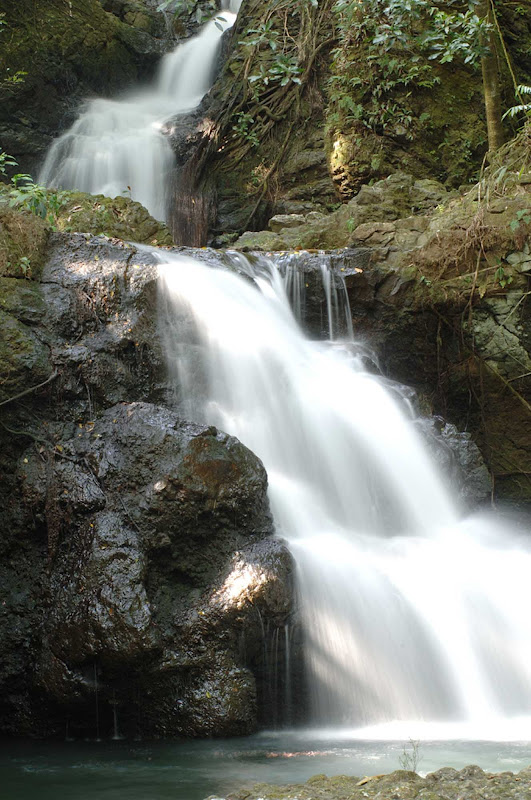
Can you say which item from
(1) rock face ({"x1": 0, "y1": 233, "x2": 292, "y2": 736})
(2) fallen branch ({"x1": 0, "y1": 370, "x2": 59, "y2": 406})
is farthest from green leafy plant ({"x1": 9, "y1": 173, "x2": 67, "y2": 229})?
(2) fallen branch ({"x1": 0, "y1": 370, "x2": 59, "y2": 406})

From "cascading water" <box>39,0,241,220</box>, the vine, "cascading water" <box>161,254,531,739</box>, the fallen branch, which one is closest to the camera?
"cascading water" <box>161,254,531,739</box>

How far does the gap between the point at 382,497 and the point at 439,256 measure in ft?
9.72

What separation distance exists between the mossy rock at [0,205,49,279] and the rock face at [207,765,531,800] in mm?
4294

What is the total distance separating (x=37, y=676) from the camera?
4.38 m

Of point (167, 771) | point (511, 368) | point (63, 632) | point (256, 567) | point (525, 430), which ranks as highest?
point (511, 368)

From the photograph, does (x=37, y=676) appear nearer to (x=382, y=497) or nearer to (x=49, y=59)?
(x=382, y=497)

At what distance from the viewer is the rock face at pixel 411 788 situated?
229 cm

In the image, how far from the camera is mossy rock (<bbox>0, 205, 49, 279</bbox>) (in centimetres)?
553

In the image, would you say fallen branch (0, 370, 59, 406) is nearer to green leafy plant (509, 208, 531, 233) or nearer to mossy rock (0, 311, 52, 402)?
mossy rock (0, 311, 52, 402)

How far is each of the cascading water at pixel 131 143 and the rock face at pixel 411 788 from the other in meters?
10.4

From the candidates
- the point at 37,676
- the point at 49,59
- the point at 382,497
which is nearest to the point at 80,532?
the point at 37,676

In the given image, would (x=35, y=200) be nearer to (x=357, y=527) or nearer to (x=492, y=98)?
(x=357, y=527)

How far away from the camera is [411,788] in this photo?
2.32 meters

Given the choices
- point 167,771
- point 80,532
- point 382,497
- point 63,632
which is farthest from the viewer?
point 382,497
